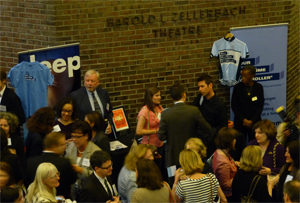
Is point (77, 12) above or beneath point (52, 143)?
above

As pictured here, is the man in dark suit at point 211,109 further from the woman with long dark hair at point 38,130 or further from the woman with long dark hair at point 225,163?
the woman with long dark hair at point 38,130

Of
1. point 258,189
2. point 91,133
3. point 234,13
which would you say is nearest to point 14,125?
point 91,133

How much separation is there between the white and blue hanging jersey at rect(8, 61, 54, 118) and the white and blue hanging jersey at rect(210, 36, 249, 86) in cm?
279

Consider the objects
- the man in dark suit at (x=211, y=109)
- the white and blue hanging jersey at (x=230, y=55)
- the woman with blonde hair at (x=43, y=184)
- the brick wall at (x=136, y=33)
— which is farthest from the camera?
the white and blue hanging jersey at (x=230, y=55)

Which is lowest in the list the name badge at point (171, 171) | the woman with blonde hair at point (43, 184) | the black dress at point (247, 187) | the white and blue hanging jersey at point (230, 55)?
the name badge at point (171, 171)

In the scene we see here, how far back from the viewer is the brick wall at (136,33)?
7672mm

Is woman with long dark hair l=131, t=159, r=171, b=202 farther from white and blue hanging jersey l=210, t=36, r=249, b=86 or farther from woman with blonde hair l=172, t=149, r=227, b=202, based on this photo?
white and blue hanging jersey l=210, t=36, r=249, b=86

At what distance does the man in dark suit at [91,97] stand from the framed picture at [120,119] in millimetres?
726

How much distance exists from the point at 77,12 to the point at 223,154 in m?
3.60

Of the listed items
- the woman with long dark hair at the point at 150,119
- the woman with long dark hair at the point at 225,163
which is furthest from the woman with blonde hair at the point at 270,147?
the woman with long dark hair at the point at 150,119

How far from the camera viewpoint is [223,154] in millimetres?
5238

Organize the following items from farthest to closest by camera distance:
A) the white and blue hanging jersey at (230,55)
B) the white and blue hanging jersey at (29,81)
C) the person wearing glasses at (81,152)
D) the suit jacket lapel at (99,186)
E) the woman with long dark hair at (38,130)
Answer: the white and blue hanging jersey at (230,55) → the white and blue hanging jersey at (29,81) → the woman with long dark hair at (38,130) → the person wearing glasses at (81,152) → the suit jacket lapel at (99,186)

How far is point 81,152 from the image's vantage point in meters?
5.14

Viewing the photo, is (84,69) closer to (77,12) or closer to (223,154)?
(77,12)
